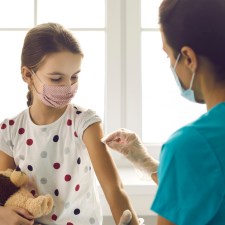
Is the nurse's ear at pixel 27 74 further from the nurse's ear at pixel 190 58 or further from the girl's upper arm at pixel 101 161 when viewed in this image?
the nurse's ear at pixel 190 58

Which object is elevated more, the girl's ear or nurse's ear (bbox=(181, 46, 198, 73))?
nurse's ear (bbox=(181, 46, 198, 73))

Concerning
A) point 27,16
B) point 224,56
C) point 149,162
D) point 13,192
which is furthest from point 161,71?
point 224,56

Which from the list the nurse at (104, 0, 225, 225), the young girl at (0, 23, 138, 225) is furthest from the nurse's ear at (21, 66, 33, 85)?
the nurse at (104, 0, 225, 225)

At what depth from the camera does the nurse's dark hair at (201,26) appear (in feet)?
3.53

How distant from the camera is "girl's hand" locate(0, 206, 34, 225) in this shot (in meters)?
1.54

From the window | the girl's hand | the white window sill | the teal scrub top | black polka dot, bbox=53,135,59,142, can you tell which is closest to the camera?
the teal scrub top

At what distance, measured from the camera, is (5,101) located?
2490 mm

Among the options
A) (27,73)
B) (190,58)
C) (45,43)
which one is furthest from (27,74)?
(190,58)

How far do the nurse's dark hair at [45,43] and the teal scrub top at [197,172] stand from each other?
647 mm

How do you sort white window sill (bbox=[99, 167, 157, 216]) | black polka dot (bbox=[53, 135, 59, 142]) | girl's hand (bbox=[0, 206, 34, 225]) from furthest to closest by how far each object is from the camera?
1. white window sill (bbox=[99, 167, 157, 216])
2. black polka dot (bbox=[53, 135, 59, 142])
3. girl's hand (bbox=[0, 206, 34, 225])

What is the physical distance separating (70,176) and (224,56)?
2.42 feet

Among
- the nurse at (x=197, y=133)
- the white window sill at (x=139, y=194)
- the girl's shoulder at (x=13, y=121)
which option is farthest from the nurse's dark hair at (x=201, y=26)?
the white window sill at (x=139, y=194)

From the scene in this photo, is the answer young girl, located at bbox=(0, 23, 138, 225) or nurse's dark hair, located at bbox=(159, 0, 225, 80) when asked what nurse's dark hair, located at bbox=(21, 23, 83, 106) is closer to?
young girl, located at bbox=(0, 23, 138, 225)

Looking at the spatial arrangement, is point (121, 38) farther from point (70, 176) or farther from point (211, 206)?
point (211, 206)
